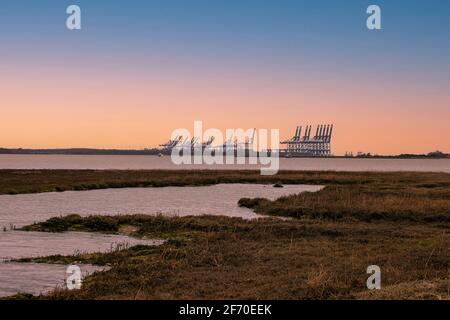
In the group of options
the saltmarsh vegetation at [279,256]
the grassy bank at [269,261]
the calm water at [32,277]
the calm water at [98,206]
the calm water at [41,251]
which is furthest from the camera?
the calm water at [98,206]

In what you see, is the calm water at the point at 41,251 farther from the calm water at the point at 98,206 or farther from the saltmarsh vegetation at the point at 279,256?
the calm water at the point at 98,206

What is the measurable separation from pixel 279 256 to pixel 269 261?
3.56ft

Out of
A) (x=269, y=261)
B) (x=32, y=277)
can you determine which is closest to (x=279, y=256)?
(x=269, y=261)

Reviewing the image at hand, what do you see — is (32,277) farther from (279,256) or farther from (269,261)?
(279,256)

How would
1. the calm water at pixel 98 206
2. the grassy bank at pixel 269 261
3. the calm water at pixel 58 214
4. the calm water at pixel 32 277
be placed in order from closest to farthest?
the grassy bank at pixel 269 261 < the calm water at pixel 32 277 < the calm water at pixel 58 214 < the calm water at pixel 98 206

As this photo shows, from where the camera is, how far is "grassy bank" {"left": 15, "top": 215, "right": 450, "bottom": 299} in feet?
54.5

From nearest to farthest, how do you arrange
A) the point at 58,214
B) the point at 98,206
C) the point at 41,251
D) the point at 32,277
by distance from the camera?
the point at 32,277, the point at 41,251, the point at 58,214, the point at 98,206

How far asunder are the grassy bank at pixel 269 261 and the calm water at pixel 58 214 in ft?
5.46

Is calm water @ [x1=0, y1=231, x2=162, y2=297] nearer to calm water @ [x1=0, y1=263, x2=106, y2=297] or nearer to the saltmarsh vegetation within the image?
calm water @ [x1=0, y1=263, x2=106, y2=297]

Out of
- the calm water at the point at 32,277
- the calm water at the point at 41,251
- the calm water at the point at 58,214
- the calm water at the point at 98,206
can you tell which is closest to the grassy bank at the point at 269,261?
the calm water at the point at 32,277

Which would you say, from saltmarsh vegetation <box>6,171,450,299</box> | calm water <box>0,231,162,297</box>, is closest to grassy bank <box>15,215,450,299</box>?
saltmarsh vegetation <box>6,171,450,299</box>

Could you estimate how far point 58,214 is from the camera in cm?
4334

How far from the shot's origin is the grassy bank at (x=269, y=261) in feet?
54.5

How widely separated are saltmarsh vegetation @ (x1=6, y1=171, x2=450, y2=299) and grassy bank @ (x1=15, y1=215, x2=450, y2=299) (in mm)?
37
